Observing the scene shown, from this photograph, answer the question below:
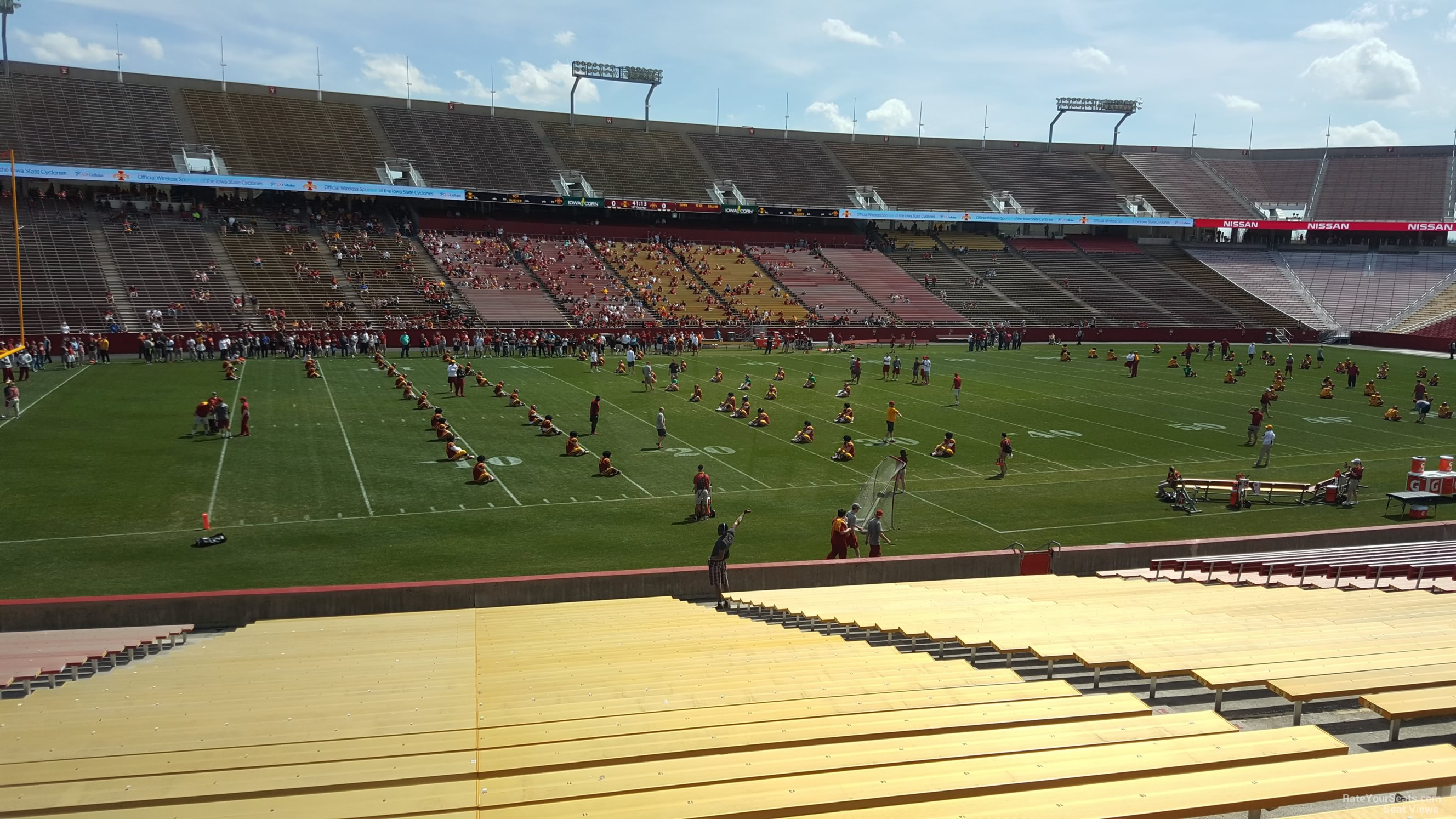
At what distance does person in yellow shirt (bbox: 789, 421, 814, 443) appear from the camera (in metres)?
28.4

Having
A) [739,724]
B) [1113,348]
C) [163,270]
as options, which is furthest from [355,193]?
[739,724]

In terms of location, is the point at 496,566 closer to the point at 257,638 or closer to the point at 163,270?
the point at 257,638

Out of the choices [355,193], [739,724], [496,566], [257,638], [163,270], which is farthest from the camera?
[355,193]

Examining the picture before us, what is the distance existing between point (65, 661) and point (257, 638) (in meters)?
1.84

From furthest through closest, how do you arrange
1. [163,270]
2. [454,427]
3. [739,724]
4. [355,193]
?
[355,193], [163,270], [454,427], [739,724]

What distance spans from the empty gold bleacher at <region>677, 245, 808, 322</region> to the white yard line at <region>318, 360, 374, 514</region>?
99.2 ft

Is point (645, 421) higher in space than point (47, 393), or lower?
higher

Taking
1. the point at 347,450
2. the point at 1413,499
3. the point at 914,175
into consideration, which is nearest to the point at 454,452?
the point at 347,450

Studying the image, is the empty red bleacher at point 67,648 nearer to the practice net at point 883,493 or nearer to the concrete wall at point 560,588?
the concrete wall at point 560,588

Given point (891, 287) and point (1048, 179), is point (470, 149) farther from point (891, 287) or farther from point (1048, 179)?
point (1048, 179)

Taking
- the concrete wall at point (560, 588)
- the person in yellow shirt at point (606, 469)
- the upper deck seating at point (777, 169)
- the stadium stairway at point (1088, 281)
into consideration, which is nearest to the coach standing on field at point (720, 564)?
A: the concrete wall at point (560, 588)

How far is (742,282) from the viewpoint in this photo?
66.2m

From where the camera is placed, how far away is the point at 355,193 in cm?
6331

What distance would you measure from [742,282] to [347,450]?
42.6 meters
